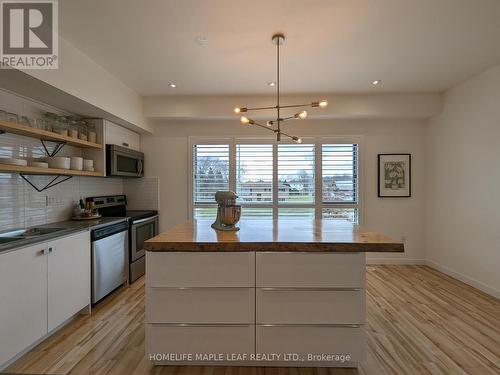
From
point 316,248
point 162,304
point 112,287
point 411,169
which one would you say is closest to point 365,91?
point 411,169

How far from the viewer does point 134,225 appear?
329 centimetres

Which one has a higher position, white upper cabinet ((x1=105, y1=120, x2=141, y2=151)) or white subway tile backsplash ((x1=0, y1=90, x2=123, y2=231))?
white upper cabinet ((x1=105, y1=120, x2=141, y2=151))

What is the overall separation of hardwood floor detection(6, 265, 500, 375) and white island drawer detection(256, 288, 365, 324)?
0.38 metres

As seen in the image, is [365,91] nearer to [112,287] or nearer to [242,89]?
[242,89]

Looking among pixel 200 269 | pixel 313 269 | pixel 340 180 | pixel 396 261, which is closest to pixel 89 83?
pixel 200 269

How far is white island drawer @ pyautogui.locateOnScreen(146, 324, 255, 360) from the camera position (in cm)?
174

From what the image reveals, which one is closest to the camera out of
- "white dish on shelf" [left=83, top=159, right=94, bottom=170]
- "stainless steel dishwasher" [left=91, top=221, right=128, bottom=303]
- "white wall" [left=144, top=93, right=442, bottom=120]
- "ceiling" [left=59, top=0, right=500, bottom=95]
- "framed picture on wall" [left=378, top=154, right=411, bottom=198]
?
"ceiling" [left=59, top=0, right=500, bottom=95]

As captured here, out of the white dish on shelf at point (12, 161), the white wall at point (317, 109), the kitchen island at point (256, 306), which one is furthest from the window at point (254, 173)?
the white dish on shelf at point (12, 161)

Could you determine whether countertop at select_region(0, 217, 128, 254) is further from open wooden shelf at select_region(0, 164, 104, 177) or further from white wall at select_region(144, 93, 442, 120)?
white wall at select_region(144, 93, 442, 120)

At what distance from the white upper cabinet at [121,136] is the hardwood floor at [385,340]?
2.00 metres

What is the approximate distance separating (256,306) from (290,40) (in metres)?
2.32

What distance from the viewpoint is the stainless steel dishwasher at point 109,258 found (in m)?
2.57

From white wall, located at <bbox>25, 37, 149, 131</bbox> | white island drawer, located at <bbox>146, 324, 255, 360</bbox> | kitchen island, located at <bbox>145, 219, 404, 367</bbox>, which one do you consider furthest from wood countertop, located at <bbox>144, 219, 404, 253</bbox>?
white wall, located at <bbox>25, 37, 149, 131</bbox>

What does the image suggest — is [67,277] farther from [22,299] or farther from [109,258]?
[109,258]
